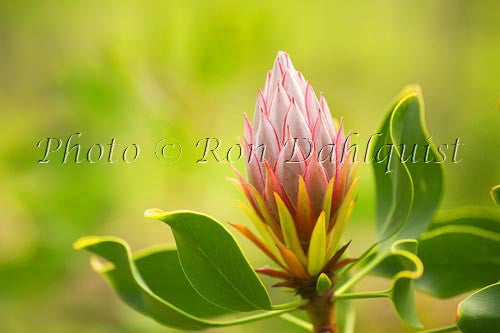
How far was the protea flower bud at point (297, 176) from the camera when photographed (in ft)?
2.63

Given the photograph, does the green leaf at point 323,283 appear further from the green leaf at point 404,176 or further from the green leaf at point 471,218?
the green leaf at point 471,218

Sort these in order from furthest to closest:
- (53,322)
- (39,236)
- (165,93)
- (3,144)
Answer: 1. (3,144)
2. (165,93)
3. (53,322)
4. (39,236)

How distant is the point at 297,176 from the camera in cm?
81

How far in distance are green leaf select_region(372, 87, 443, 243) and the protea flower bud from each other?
0.08 meters

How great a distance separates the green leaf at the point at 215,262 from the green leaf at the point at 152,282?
0.20 ft

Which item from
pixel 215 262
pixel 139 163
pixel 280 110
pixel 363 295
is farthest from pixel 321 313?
pixel 139 163

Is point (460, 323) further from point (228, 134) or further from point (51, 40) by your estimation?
point (51, 40)

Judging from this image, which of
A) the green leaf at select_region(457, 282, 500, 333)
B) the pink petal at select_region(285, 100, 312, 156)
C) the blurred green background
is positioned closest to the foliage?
the green leaf at select_region(457, 282, 500, 333)

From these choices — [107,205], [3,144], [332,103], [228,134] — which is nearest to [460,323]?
[332,103]

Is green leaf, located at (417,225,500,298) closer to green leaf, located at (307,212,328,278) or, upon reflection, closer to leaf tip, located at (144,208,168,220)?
green leaf, located at (307,212,328,278)

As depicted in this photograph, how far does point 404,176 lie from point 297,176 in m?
0.15

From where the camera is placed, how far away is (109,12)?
4234mm

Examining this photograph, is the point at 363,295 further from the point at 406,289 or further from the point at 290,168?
the point at 290,168

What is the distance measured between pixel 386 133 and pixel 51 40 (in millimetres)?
3314
